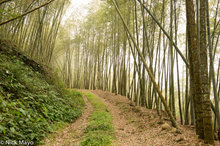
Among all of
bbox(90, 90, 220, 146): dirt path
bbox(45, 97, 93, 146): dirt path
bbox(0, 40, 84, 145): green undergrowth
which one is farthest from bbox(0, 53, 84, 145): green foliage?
bbox(90, 90, 220, 146): dirt path

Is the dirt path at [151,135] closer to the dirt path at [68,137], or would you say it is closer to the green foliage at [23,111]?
the dirt path at [68,137]

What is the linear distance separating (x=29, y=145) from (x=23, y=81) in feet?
6.01

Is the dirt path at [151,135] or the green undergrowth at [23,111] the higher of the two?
the green undergrowth at [23,111]

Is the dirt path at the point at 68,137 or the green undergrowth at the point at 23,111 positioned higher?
the green undergrowth at the point at 23,111

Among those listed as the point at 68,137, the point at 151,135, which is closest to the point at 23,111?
the point at 68,137

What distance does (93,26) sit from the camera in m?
13.2

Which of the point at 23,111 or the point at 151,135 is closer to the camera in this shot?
the point at 23,111

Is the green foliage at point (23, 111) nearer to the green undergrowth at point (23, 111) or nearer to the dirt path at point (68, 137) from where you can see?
the green undergrowth at point (23, 111)

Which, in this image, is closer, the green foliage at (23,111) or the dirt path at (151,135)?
the green foliage at (23,111)

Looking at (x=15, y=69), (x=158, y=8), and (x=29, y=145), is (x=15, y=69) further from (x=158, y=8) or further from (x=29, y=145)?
(x=158, y=8)

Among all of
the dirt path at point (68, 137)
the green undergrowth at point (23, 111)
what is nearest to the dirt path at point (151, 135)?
the dirt path at point (68, 137)

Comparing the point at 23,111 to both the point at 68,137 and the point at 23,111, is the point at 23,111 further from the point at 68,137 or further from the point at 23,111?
the point at 68,137

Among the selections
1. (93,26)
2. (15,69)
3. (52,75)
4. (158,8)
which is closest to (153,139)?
(15,69)

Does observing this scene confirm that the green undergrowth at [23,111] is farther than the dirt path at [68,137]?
No
